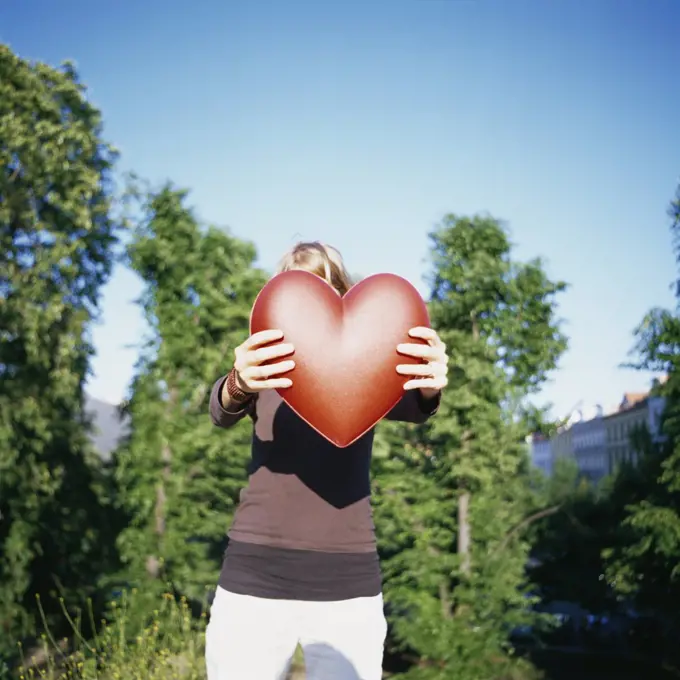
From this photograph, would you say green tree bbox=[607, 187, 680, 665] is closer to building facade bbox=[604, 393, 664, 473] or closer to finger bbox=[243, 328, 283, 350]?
finger bbox=[243, 328, 283, 350]

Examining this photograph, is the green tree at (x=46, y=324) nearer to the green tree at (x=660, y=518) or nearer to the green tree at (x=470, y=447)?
the green tree at (x=470, y=447)

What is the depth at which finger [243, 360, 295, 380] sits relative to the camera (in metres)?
1.70

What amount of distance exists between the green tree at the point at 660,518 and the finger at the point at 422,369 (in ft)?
44.9

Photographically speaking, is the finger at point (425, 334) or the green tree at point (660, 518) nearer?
the finger at point (425, 334)

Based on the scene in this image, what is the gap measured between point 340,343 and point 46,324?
1357cm

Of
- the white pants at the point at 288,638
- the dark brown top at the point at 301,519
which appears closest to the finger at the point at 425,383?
the dark brown top at the point at 301,519

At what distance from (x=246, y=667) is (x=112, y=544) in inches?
640

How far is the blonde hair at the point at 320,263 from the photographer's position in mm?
2016

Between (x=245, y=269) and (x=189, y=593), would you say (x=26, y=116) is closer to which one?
(x=245, y=269)

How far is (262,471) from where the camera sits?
1890 mm

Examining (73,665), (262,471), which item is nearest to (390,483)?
(73,665)

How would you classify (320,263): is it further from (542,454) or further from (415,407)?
(542,454)

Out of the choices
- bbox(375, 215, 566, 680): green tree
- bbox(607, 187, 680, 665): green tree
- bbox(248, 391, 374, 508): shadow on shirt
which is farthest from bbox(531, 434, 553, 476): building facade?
bbox(248, 391, 374, 508): shadow on shirt

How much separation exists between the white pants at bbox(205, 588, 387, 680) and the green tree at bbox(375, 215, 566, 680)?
427 inches
